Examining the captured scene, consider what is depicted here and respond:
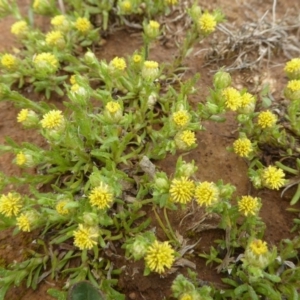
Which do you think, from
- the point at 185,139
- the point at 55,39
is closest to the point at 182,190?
the point at 185,139

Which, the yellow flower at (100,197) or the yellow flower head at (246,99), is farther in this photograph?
the yellow flower head at (246,99)

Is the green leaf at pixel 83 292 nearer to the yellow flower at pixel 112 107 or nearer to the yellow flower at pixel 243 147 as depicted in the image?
the yellow flower at pixel 112 107

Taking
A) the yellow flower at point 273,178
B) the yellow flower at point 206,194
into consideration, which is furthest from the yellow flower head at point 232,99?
the yellow flower at point 206,194

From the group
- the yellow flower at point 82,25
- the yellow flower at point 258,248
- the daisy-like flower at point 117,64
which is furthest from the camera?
the yellow flower at point 82,25

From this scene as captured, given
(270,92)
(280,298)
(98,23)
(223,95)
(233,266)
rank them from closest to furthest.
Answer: (280,298), (233,266), (223,95), (270,92), (98,23)

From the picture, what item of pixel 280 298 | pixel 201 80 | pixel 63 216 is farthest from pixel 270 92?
pixel 63 216

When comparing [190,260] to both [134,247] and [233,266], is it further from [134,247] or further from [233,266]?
[134,247]
